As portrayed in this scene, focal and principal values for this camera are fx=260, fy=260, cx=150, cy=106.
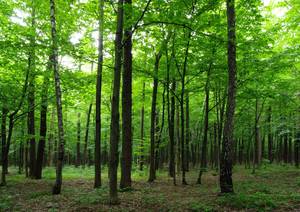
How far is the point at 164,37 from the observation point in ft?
47.9

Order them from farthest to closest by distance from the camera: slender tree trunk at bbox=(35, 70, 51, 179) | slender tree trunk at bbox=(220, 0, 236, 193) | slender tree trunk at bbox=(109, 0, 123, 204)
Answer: slender tree trunk at bbox=(35, 70, 51, 179) < slender tree trunk at bbox=(220, 0, 236, 193) < slender tree trunk at bbox=(109, 0, 123, 204)

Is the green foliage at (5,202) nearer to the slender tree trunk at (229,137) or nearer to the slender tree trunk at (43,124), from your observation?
the slender tree trunk at (43,124)

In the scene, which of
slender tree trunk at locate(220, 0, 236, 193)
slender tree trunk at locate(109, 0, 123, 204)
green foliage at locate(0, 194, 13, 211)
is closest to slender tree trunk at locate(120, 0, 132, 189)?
slender tree trunk at locate(109, 0, 123, 204)

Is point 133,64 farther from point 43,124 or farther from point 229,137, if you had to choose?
point 229,137

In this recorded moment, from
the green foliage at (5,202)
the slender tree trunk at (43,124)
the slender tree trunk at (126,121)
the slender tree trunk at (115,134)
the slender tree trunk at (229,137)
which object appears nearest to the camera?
the slender tree trunk at (115,134)

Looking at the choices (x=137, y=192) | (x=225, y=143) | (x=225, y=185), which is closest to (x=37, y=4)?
(x=137, y=192)

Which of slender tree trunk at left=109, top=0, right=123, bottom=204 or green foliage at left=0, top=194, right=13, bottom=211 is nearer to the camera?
slender tree trunk at left=109, top=0, right=123, bottom=204

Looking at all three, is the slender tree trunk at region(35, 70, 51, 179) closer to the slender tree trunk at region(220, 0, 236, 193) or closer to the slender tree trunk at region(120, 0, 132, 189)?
the slender tree trunk at region(120, 0, 132, 189)

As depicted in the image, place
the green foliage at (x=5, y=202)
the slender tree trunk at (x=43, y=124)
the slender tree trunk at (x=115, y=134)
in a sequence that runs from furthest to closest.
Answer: the slender tree trunk at (x=43, y=124) → the green foliage at (x=5, y=202) → the slender tree trunk at (x=115, y=134)

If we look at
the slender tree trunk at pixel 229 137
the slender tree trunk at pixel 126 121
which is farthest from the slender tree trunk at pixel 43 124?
the slender tree trunk at pixel 229 137

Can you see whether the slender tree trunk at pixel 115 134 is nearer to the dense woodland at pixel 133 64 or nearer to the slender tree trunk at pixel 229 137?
the dense woodland at pixel 133 64

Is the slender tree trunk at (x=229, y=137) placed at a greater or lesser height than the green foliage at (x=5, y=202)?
greater

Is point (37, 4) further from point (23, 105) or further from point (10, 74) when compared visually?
point (23, 105)

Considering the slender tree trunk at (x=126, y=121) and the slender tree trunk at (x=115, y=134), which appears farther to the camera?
the slender tree trunk at (x=126, y=121)
